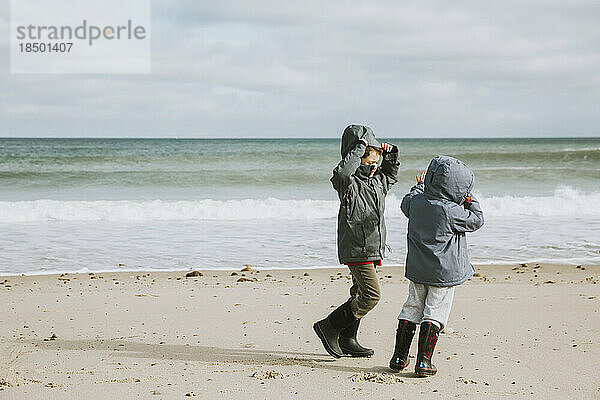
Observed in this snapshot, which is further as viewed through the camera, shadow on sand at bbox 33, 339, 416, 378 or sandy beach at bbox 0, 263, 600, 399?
shadow on sand at bbox 33, 339, 416, 378

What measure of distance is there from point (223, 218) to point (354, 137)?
33.7ft

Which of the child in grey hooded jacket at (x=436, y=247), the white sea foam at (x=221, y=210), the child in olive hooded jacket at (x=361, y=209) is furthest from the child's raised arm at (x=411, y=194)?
the white sea foam at (x=221, y=210)

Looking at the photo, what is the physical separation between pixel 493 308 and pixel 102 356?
11.7 ft

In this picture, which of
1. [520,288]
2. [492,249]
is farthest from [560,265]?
[520,288]

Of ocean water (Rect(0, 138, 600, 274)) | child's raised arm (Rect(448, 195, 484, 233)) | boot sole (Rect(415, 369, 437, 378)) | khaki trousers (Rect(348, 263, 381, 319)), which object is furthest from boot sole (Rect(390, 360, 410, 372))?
ocean water (Rect(0, 138, 600, 274))

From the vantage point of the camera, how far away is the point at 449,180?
4.22m

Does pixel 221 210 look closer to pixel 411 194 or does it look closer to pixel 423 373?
pixel 411 194

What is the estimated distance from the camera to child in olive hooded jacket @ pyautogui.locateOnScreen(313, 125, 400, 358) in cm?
440

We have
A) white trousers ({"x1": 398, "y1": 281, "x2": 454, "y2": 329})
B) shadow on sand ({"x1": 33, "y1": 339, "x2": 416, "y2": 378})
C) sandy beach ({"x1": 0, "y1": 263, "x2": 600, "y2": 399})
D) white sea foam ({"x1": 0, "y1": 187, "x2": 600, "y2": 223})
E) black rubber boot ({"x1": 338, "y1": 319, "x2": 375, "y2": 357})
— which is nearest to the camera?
sandy beach ({"x1": 0, "y1": 263, "x2": 600, "y2": 399})

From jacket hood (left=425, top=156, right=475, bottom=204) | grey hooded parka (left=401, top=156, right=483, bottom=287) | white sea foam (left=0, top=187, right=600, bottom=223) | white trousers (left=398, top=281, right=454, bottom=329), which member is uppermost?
jacket hood (left=425, top=156, right=475, bottom=204)

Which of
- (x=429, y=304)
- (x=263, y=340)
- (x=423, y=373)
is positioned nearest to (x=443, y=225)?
(x=429, y=304)

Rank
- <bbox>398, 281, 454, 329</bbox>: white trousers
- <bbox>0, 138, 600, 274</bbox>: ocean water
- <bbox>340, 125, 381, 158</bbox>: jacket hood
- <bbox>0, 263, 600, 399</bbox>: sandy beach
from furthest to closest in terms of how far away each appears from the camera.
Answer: <bbox>0, 138, 600, 274</bbox>: ocean water → <bbox>340, 125, 381, 158</bbox>: jacket hood → <bbox>398, 281, 454, 329</bbox>: white trousers → <bbox>0, 263, 600, 399</bbox>: sandy beach

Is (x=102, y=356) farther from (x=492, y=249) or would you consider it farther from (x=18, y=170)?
(x=18, y=170)

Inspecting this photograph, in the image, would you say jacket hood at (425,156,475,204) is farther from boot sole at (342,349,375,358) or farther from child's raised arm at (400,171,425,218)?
boot sole at (342,349,375,358)
